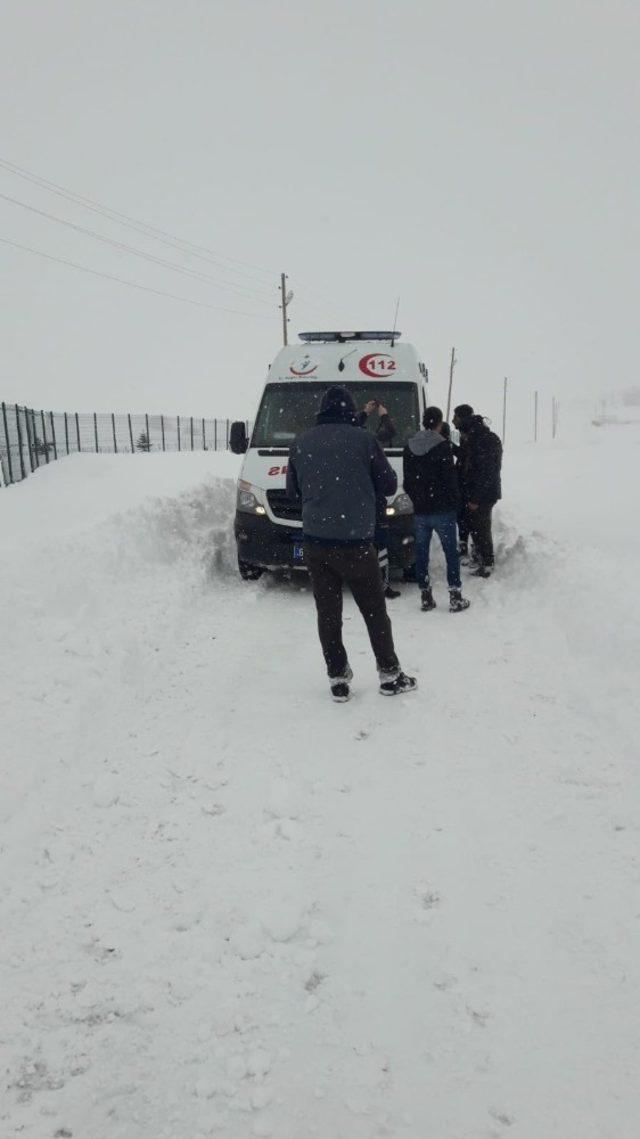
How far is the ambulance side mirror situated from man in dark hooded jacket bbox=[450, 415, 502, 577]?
2637 mm

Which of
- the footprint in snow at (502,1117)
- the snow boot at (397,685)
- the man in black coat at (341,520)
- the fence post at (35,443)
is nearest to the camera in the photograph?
the footprint in snow at (502,1117)

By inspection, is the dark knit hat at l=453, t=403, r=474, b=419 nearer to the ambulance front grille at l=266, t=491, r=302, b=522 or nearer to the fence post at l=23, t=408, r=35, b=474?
the ambulance front grille at l=266, t=491, r=302, b=522

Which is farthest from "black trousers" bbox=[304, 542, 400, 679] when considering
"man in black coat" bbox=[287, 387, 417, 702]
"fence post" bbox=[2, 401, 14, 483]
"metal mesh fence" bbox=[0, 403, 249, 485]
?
"fence post" bbox=[2, 401, 14, 483]

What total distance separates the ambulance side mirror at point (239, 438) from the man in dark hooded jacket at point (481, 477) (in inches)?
104

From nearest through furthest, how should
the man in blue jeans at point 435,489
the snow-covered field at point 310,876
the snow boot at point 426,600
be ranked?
the snow-covered field at point 310,876 → the man in blue jeans at point 435,489 → the snow boot at point 426,600

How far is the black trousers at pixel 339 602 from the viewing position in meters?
4.67

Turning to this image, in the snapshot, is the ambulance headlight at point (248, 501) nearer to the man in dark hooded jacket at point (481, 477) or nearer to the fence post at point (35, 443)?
the man in dark hooded jacket at point (481, 477)

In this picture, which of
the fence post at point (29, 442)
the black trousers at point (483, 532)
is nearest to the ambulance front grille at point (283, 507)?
the black trousers at point (483, 532)

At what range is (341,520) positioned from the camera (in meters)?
4.57

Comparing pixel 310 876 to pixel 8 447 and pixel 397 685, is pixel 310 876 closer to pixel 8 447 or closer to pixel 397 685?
pixel 397 685

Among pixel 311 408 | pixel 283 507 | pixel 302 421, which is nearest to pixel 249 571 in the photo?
pixel 283 507

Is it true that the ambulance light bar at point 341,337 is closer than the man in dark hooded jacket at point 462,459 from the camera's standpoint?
No

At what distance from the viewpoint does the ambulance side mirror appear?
7.89 m

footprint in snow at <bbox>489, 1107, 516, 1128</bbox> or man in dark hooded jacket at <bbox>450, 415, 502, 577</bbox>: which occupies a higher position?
man in dark hooded jacket at <bbox>450, 415, 502, 577</bbox>
